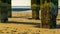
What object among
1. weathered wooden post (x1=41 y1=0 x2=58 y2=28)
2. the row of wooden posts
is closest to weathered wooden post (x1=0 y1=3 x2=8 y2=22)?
the row of wooden posts

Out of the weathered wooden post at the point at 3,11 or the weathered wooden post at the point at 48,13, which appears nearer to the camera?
the weathered wooden post at the point at 48,13

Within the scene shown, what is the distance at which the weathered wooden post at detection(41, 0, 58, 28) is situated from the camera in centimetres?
775

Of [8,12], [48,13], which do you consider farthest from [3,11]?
[48,13]

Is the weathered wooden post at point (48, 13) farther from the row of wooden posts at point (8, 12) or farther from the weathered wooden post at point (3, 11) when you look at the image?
the weathered wooden post at point (3, 11)

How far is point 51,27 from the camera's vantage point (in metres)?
7.93

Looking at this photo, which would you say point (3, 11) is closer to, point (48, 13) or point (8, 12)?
point (8, 12)

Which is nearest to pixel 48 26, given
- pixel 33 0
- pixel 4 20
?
pixel 4 20

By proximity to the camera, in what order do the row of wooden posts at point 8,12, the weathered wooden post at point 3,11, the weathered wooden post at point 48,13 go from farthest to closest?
1. the weathered wooden post at point 3,11
2. the row of wooden posts at point 8,12
3. the weathered wooden post at point 48,13

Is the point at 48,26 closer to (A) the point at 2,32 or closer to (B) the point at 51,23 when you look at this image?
(B) the point at 51,23

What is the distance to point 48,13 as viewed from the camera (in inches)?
306

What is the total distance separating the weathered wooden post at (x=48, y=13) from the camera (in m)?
7.75

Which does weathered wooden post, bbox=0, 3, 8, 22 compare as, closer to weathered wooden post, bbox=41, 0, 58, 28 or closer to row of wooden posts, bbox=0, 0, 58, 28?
row of wooden posts, bbox=0, 0, 58, 28

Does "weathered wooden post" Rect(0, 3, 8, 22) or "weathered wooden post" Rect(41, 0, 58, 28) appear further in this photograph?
"weathered wooden post" Rect(0, 3, 8, 22)

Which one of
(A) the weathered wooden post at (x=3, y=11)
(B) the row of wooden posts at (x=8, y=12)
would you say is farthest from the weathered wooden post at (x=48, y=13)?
(A) the weathered wooden post at (x=3, y=11)
